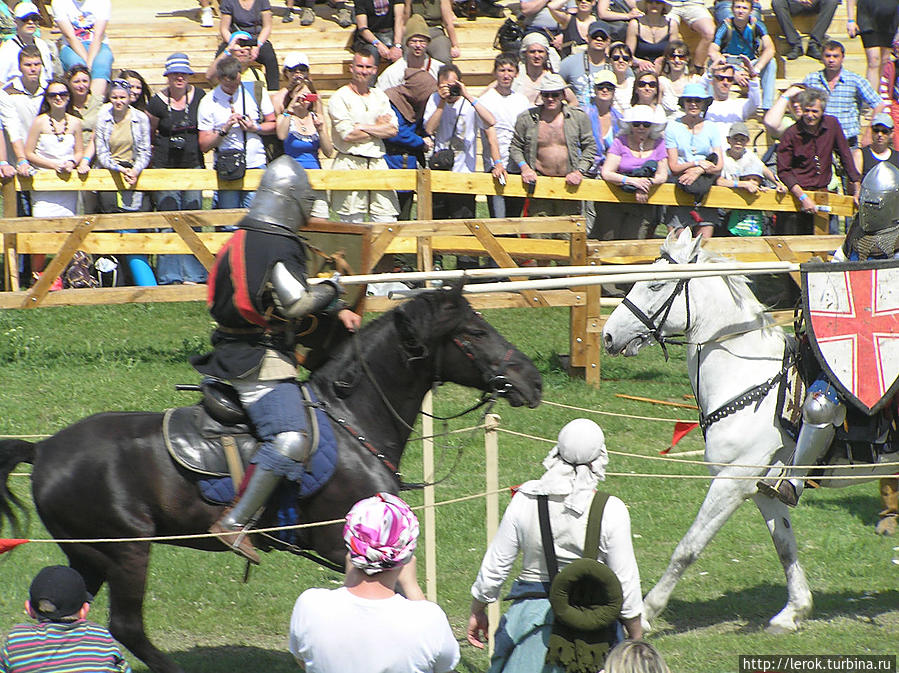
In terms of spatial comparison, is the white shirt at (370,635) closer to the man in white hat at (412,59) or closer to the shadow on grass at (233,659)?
the shadow on grass at (233,659)

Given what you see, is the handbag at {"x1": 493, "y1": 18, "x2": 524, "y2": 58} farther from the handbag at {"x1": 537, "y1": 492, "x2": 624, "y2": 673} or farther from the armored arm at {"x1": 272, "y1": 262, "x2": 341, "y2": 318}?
the handbag at {"x1": 537, "y1": 492, "x2": 624, "y2": 673}

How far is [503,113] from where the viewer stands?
1328 cm

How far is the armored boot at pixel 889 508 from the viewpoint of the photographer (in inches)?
367

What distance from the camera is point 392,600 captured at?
4281 millimetres

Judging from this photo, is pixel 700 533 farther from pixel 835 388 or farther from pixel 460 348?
pixel 460 348

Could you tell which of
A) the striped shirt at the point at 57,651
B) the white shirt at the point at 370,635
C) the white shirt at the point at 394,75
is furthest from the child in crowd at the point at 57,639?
the white shirt at the point at 394,75

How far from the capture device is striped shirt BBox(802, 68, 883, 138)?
1452cm

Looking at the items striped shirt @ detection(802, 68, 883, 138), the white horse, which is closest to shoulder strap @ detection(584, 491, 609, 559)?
the white horse

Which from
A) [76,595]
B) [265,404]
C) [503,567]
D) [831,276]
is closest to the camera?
[76,595]

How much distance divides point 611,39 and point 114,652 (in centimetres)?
1302

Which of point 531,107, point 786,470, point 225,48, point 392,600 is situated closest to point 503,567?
point 392,600

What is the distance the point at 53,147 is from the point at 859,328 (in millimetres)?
8538

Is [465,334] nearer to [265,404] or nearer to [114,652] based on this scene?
[265,404]

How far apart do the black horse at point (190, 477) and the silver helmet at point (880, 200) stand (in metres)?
2.38
